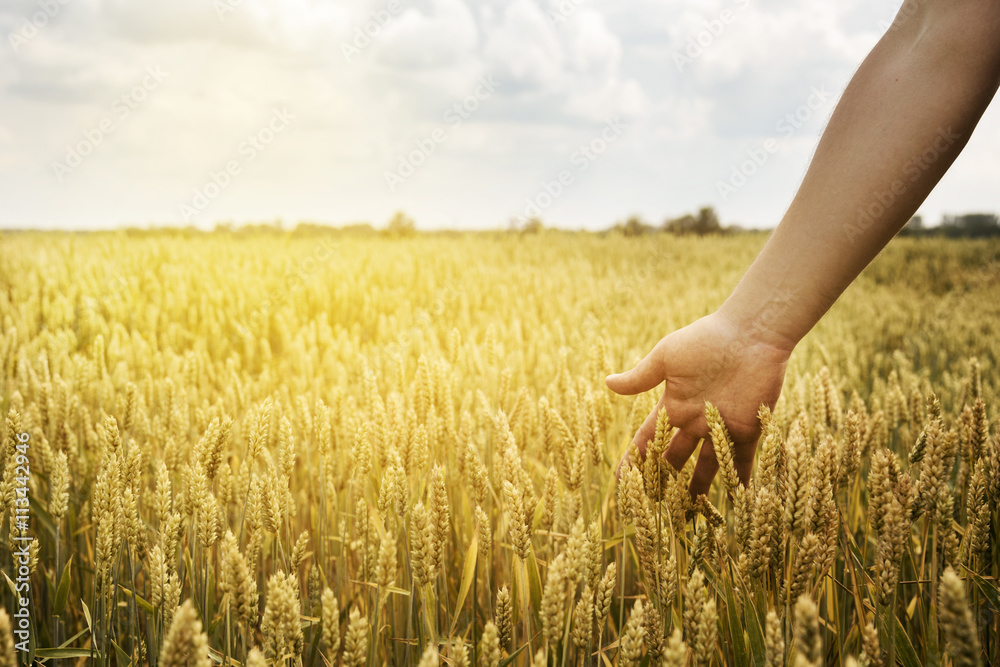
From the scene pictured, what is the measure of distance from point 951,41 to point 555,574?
45.3 inches

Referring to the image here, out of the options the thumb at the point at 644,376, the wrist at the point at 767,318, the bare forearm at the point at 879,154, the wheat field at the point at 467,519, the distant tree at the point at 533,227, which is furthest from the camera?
the distant tree at the point at 533,227

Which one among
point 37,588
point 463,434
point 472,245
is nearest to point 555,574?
point 463,434

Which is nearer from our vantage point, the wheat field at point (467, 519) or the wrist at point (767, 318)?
the wheat field at point (467, 519)

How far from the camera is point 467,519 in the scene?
1.52m

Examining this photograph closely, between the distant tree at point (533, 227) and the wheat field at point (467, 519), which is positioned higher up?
the distant tree at point (533, 227)

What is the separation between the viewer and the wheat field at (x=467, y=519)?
79 cm

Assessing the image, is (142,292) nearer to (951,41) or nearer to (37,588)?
(37,588)

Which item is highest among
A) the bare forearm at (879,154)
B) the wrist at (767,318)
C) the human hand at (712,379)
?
the bare forearm at (879,154)

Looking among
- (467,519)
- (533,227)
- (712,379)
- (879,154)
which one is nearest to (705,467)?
(712,379)

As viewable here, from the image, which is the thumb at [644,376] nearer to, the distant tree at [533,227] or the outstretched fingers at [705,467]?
the outstretched fingers at [705,467]

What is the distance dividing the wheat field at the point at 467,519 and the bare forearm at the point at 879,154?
280mm

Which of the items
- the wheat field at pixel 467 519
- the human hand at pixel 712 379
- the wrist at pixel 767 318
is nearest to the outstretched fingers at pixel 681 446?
the human hand at pixel 712 379

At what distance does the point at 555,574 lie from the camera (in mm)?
712

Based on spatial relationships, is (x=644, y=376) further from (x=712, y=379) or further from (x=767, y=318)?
(x=767, y=318)
